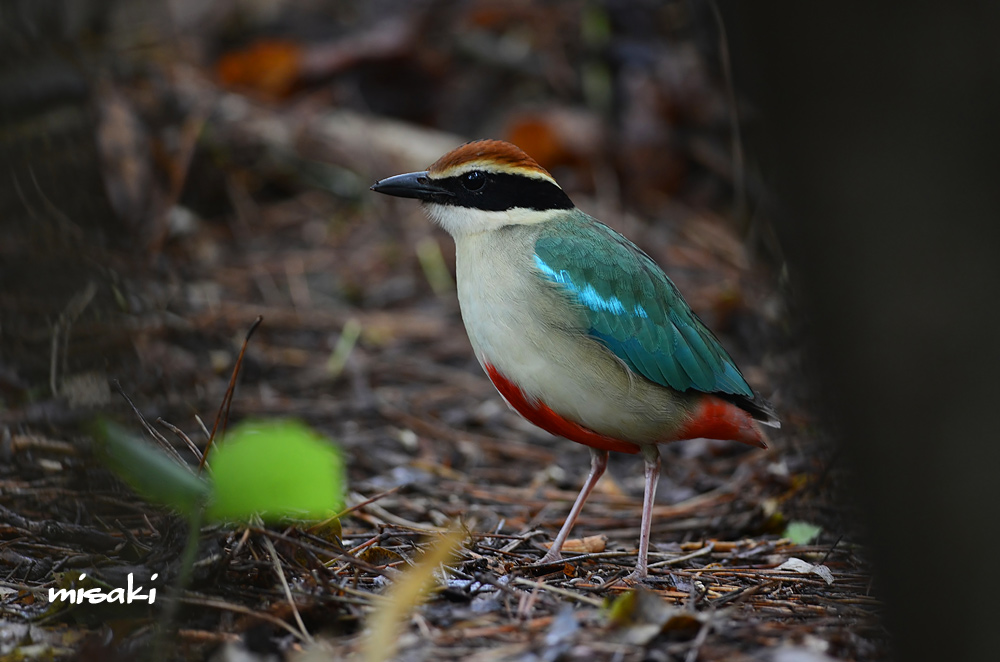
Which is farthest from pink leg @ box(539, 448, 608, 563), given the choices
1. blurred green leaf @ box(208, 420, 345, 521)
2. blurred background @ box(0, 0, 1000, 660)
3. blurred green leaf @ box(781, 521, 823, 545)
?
blurred green leaf @ box(208, 420, 345, 521)

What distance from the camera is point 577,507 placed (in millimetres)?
3832

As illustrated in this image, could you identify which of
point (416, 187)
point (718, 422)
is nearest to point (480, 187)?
point (416, 187)

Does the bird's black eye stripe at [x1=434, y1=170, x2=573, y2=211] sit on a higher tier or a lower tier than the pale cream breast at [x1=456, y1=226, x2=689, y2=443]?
higher

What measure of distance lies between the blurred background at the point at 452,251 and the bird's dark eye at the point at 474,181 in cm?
114

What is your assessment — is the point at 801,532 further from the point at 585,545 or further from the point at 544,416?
the point at 544,416

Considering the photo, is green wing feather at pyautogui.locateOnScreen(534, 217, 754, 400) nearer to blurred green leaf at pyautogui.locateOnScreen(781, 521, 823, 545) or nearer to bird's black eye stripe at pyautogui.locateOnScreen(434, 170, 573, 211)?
bird's black eye stripe at pyautogui.locateOnScreen(434, 170, 573, 211)

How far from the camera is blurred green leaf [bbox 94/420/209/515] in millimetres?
2445

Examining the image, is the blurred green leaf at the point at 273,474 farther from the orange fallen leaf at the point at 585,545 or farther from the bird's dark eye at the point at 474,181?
the bird's dark eye at the point at 474,181

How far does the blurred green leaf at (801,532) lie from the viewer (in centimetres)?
397

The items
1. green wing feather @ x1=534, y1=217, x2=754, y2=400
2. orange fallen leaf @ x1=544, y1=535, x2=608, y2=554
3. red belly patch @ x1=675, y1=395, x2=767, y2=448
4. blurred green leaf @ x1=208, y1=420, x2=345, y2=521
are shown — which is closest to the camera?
blurred green leaf @ x1=208, y1=420, x2=345, y2=521

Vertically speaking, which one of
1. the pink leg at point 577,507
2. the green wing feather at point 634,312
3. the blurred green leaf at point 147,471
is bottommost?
the pink leg at point 577,507

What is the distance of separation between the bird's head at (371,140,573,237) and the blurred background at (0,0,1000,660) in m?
1.00

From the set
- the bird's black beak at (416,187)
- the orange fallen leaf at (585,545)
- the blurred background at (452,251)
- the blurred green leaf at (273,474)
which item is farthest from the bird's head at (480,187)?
the blurred green leaf at (273,474)

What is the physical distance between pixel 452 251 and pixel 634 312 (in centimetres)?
394
